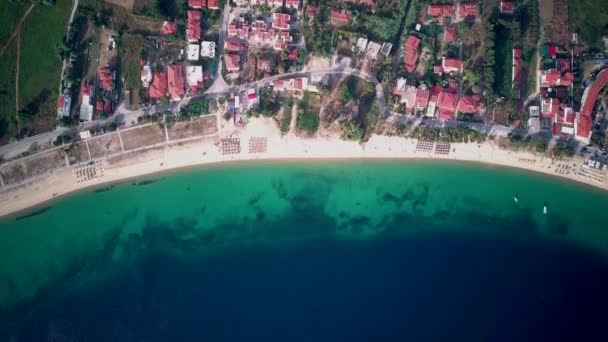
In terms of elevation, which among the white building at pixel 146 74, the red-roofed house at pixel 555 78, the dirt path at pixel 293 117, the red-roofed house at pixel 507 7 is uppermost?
the red-roofed house at pixel 507 7

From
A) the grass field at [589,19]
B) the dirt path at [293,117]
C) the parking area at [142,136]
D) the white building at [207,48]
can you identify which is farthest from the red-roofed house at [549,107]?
the parking area at [142,136]

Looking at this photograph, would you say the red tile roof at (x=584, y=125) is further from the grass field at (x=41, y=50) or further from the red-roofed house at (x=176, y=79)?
the grass field at (x=41, y=50)

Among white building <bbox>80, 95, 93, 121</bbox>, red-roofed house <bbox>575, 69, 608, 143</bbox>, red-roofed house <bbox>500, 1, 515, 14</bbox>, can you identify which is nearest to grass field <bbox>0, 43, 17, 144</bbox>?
white building <bbox>80, 95, 93, 121</bbox>

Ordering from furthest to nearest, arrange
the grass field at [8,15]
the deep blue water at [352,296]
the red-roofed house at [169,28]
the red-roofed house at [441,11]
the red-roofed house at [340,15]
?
the red-roofed house at [441,11] < the red-roofed house at [340,15] < the deep blue water at [352,296] < the red-roofed house at [169,28] < the grass field at [8,15]

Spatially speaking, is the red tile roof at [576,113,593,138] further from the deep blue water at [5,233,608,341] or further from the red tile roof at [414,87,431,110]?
the red tile roof at [414,87,431,110]

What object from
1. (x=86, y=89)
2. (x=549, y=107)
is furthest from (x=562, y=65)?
(x=86, y=89)

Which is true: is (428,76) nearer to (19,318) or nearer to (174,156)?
(174,156)

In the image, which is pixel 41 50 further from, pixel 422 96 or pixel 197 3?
pixel 422 96

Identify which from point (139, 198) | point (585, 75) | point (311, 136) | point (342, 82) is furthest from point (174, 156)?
point (585, 75)
